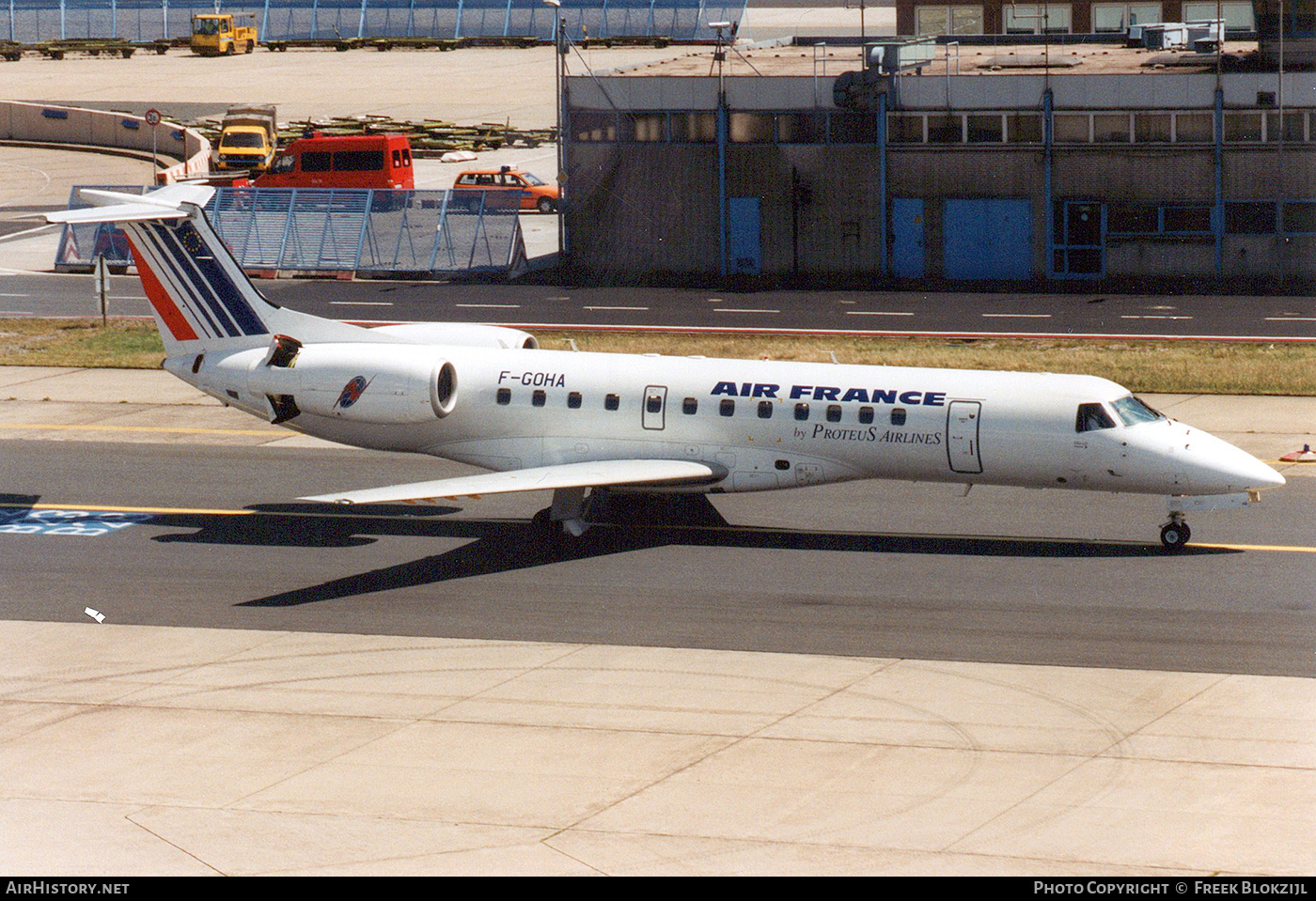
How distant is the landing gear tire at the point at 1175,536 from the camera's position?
25.6m

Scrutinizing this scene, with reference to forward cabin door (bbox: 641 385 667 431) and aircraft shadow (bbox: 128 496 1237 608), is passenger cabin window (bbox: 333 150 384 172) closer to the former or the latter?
aircraft shadow (bbox: 128 496 1237 608)

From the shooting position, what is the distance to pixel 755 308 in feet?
170

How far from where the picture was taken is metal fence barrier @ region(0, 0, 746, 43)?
371 feet

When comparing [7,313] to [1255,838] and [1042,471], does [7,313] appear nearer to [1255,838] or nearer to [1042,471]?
[1042,471]

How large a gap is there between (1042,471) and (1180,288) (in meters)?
31.2

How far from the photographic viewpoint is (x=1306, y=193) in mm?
53469

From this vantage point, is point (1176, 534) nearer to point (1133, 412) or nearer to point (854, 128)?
point (1133, 412)

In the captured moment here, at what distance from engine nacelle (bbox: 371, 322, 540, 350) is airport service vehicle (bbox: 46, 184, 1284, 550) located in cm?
7

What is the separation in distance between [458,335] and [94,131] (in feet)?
218

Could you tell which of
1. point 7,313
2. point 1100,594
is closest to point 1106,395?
point 1100,594

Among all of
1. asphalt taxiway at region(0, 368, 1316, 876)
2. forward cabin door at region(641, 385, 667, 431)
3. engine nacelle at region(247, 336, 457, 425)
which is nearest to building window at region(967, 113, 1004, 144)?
asphalt taxiway at region(0, 368, 1316, 876)

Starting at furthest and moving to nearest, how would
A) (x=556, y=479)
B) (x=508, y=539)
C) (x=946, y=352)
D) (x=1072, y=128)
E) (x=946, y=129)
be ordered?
(x=946, y=129), (x=1072, y=128), (x=946, y=352), (x=508, y=539), (x=556, y=479)

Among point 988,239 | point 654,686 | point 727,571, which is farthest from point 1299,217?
point 654,686

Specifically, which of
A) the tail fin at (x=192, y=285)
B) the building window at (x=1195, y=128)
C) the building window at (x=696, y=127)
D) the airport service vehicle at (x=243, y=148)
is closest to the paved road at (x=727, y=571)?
the tail fin at (x=192, y=285)
